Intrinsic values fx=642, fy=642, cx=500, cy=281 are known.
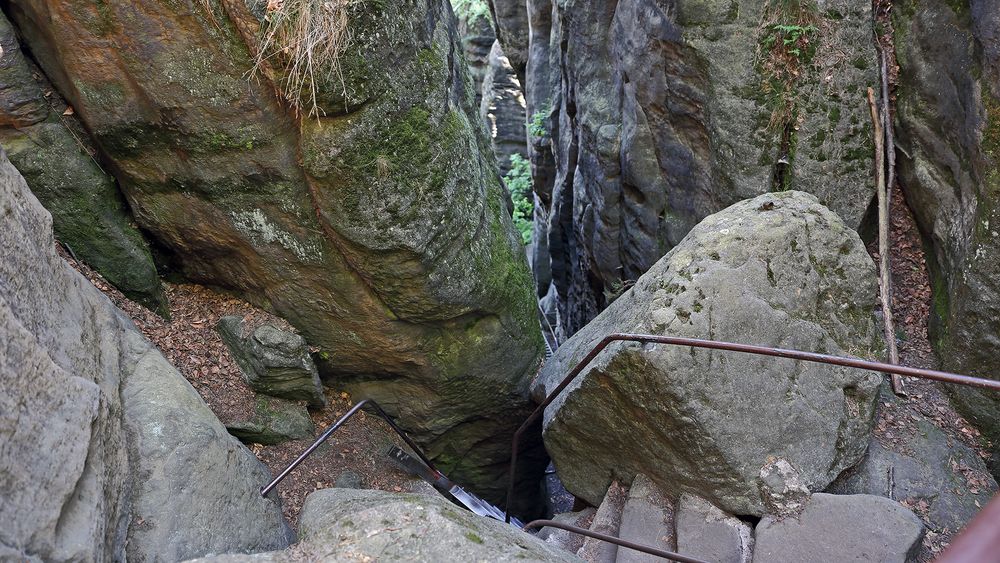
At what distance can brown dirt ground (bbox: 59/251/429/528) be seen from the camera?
525 cm

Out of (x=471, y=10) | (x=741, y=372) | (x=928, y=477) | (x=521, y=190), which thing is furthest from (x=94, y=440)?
(x=471, y=10)

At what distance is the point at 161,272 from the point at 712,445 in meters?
4.86

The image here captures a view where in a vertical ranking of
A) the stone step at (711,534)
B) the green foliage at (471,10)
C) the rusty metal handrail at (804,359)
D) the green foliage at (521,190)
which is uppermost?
the green foliage at (471,10)

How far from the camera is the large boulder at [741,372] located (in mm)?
4102

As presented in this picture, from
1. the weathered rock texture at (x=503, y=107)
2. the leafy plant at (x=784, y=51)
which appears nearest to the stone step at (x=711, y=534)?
the leafy plant at (x=784, y=51)

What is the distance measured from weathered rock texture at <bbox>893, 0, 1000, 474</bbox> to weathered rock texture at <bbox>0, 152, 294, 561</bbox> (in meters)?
5.24

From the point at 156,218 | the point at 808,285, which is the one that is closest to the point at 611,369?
the point at 808,285

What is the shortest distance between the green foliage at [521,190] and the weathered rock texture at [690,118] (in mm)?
7660

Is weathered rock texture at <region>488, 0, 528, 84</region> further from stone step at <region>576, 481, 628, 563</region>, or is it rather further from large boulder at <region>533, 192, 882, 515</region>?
stone step at <region>576, 481, 628, 563</region>

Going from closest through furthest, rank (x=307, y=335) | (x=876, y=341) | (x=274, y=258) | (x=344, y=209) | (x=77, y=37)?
(x=77, y=37), (x=876, y=341), (x=344, y=209), (x=274, y=258), (x=307, y=335)

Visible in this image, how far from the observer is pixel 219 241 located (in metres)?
5.49

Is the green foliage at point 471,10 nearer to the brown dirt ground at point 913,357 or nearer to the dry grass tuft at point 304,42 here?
the brown dirt ground at point 913,357

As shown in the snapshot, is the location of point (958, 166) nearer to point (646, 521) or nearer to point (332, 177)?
point (646, 521)

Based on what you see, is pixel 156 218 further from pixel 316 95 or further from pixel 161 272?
pixel 316 95
